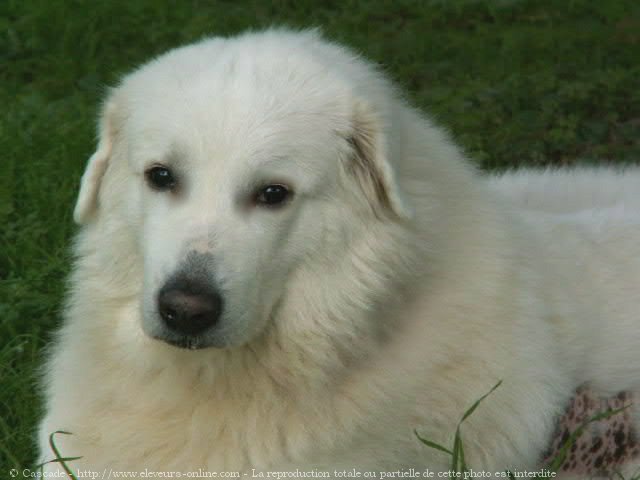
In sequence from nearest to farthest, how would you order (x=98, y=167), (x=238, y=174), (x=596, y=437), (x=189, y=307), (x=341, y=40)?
1. (x=189, y=307)
2. (x=238, y=174)
3. (x=98, y=167)
4. (x=596, y=437)
5. (x=341, y=40)

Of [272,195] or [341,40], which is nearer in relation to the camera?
[272,195]

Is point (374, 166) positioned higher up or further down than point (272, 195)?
higher up

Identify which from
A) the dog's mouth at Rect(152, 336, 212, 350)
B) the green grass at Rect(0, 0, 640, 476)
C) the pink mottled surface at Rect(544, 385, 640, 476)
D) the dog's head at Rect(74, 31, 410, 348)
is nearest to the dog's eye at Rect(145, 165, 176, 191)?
the dog's head at Rect(74, 31, 410, 348)

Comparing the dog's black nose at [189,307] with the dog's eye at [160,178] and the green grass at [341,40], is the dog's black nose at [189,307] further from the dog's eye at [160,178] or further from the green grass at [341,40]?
the green grass at [341,40]

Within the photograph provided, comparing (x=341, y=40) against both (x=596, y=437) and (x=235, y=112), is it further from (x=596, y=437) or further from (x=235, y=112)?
(x=235, y=112)

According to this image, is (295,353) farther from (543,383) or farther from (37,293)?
(37,293)

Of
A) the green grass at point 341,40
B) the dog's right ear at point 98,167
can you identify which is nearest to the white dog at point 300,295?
the dog's right ear at point 98,167

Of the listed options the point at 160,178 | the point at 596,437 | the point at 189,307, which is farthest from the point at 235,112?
the point at 596,437

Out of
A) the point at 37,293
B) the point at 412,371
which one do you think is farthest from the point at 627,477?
the point at 37,293
